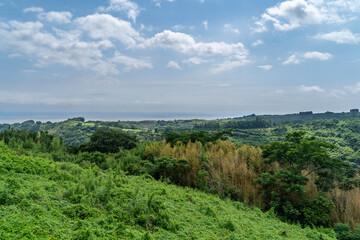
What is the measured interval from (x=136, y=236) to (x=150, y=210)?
2.39 ft

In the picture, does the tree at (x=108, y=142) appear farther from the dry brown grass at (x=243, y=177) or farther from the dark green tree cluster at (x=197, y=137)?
the dry brown grass at (x=243, y=177)

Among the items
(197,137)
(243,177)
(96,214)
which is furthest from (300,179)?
(197,137)

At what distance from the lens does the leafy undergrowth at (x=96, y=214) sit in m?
2.26

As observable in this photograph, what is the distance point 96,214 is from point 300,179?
5.06m

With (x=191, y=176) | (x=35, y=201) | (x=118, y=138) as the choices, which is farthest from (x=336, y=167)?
(x=118, y=138)

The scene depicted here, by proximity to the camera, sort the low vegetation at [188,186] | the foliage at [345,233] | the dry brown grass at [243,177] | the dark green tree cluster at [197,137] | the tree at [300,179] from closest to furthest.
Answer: the low vegetation at [188,186] → the foliage at [345,233] → the tree at [300,179] → the dry brown grass at [243,177] → the dark green tree cluster at [197,137]

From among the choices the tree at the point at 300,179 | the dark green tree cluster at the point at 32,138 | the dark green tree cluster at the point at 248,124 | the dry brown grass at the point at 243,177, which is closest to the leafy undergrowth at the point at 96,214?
the tree at the point at 300,179

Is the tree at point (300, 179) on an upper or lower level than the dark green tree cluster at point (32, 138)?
Answer: lower

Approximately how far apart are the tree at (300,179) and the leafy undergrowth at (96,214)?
90 centimetres

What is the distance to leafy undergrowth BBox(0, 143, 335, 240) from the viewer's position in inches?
89.0

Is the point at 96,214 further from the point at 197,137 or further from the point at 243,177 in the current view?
the point at 197,137

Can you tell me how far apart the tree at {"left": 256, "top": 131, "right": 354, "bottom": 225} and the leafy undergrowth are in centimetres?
90

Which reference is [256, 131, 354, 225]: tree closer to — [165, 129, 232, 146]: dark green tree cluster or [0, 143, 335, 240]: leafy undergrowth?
[0, 143, 335, 240]: leafy undergrowth

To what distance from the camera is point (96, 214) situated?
2732mm
